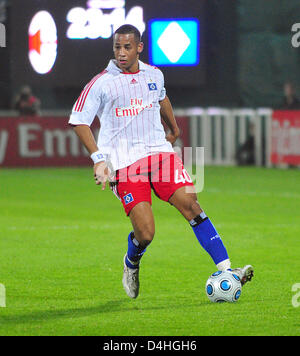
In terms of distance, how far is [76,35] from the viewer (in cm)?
2020

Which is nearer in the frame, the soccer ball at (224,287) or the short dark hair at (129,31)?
the soccer ball at (224,287)

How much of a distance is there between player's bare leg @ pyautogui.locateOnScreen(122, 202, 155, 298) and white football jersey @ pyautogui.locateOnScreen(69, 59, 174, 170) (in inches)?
15.4

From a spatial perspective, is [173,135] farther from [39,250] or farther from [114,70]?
[39,250]

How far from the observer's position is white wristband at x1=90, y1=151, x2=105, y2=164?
701 centimetres

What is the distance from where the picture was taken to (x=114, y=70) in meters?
7.34

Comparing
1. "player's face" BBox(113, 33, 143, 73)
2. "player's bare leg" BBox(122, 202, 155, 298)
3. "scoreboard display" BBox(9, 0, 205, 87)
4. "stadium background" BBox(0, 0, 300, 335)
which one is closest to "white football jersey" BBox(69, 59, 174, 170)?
"player's face" BBox(113, 33, 143, 73)

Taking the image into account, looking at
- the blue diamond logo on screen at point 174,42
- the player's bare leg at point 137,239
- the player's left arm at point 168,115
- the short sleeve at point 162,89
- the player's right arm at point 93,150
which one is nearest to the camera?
the player's right arm at point 93,150

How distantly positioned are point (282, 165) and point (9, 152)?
5519 millimetres

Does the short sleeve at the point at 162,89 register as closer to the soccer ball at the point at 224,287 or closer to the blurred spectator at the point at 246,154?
the soccer ball at the point at 224,287

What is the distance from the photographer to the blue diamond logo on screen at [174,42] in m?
20.3

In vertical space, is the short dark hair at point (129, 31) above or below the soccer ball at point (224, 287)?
above

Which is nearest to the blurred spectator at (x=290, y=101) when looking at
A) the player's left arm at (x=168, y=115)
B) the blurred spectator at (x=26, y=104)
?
the blurred spectator at (x=26, y=104)

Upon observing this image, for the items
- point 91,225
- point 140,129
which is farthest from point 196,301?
point 91,225
